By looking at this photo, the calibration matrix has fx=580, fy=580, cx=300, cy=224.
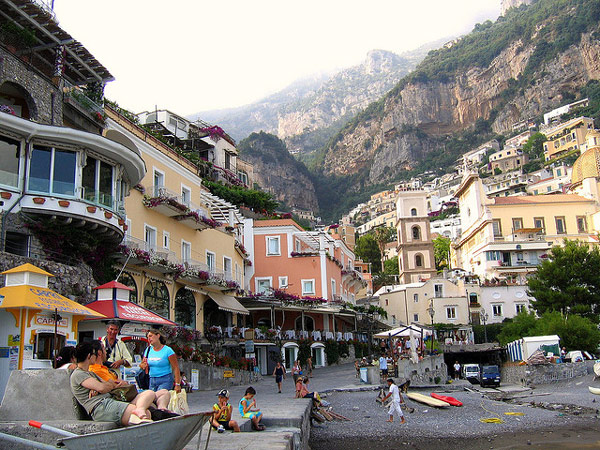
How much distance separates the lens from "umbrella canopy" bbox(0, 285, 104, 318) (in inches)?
546

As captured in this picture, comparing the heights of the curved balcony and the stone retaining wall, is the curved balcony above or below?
below

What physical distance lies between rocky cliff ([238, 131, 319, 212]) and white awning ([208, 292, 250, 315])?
135 metres

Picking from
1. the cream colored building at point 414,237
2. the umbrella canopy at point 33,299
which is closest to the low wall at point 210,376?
the umbrella canopy at point 33,299

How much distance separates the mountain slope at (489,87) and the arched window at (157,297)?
15536cm

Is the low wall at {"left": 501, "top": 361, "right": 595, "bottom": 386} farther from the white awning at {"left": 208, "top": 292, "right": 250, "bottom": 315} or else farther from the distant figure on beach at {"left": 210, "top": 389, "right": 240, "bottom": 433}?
the distant figure on beach at {"left": 210, "top": 389, "right": 240, "bottom": 433}

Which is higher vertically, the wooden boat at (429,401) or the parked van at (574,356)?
the parked van at (574,356)

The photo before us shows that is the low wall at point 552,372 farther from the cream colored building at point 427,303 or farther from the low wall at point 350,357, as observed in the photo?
the cream colored building at point 427,303

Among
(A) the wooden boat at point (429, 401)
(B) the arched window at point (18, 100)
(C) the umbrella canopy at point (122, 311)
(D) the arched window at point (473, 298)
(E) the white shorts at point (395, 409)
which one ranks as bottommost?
(A) the wooden boat at point (429, 401)

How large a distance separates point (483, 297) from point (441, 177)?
121 metres

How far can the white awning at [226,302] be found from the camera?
32.5 metres

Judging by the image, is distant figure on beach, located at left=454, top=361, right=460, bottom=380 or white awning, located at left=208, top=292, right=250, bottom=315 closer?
white awning, located at left=208, top=292, right=250, bottom=315

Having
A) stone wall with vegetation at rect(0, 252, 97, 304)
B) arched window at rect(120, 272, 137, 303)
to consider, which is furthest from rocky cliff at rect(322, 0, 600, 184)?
stone wall with vegetation at rect(0, 252, 97, 304)

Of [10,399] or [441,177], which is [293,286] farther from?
[441,177]

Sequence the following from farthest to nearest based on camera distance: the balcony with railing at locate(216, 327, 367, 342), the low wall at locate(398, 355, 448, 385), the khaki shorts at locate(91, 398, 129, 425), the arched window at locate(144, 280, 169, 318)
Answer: the balcony with railing at locate(216, 327, 367, 342), the low wall at locate(398, 355, 448, 385), the arched window at locate(144, 280, 169, 318), the khaki shorts at locate(91, 398, 129, 425)
